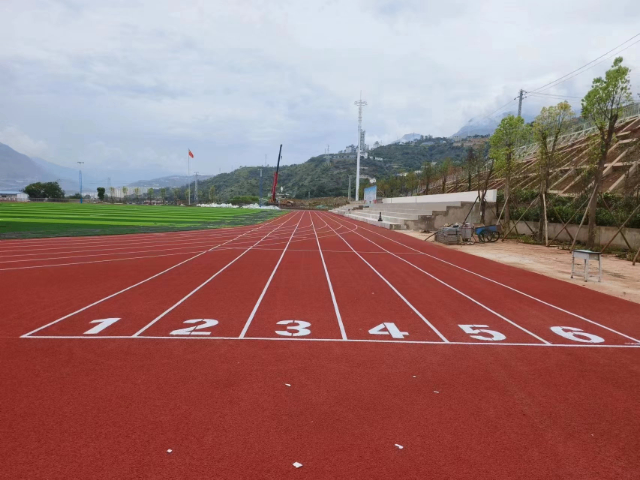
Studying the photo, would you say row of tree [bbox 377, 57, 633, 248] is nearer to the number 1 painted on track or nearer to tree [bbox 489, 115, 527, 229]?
tree [bbox 489, 115, 527, 229]

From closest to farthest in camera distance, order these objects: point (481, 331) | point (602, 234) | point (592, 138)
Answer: point (481, 331)
point (602, 234)
point (592, 138)

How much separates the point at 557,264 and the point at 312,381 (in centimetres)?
1342

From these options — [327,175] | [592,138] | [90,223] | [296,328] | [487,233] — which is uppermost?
[327,175]

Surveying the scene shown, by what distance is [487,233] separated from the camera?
900 inches

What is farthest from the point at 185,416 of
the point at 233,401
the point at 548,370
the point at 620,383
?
the point at 620,383

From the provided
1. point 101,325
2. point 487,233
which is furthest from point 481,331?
point 487,233

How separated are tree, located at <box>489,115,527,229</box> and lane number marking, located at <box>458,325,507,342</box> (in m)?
19.7

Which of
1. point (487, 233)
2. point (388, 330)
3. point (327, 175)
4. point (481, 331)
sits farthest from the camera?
point (327, 175)

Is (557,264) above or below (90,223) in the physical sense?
below

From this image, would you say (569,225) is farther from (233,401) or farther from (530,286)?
(233,401)

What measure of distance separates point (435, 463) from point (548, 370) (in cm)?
278

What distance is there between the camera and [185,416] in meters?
3.76

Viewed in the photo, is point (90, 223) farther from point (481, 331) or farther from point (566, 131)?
point (566, 131)

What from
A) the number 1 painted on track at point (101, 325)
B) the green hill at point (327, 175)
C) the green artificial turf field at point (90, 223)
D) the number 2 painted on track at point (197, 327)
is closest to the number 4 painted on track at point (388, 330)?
the number 2 painted on track at point (197, 327)
